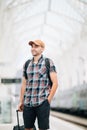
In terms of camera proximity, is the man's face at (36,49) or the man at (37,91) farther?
the man's face at (36,49)

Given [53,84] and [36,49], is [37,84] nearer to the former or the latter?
[53,84]

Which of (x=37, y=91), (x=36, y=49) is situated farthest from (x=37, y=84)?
(x=36, y=49)

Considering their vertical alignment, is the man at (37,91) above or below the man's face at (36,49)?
below

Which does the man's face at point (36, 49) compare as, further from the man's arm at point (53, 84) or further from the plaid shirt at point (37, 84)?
the man's arm at point (53, 84)

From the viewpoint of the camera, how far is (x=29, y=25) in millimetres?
39812

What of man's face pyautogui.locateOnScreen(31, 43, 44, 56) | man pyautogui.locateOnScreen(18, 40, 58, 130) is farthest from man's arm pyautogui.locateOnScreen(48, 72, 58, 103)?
man's face pyautogui.locateOnScreen(31, 43, 44, 56)

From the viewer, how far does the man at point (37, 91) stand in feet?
12.5

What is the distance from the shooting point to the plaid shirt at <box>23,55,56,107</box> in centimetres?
384

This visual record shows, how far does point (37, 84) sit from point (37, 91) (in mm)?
70

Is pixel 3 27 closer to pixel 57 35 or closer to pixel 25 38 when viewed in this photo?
pixel 25 38

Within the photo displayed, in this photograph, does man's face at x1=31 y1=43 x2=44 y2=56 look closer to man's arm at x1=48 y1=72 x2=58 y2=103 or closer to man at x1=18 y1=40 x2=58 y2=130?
man at x1=18 y1=40 x2=58 y2=130

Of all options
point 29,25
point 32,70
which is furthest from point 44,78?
point 29,25

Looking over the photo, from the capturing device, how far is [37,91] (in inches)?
152

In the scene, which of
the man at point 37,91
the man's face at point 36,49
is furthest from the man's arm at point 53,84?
the man's face at point 36,49
